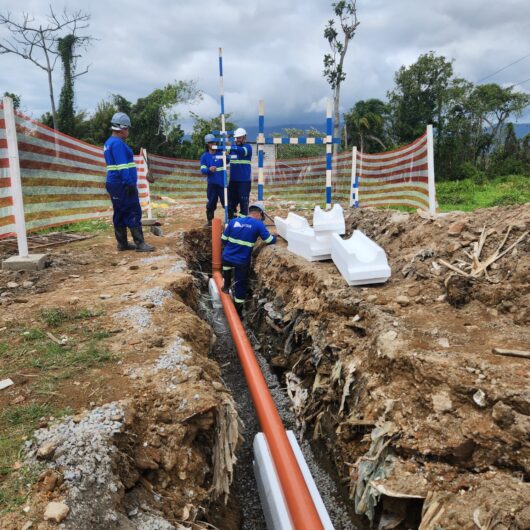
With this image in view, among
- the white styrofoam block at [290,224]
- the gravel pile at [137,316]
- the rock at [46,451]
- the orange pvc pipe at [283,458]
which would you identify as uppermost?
the white styrofoam block at [290,224]

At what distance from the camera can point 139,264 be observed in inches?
216

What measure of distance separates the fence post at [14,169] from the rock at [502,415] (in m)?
4.97

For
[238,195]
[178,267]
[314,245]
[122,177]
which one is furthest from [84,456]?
[238,195]

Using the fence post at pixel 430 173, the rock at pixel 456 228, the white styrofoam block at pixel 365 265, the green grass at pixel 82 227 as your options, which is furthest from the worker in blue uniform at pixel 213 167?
the rock at pixel 456 228

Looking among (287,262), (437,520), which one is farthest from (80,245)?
(437,520)

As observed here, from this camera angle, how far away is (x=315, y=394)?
3609 millimetres

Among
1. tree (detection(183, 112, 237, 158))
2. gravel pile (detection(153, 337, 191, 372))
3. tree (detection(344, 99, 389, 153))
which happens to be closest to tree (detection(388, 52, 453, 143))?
tree (detection(344, 99, 389, 153))

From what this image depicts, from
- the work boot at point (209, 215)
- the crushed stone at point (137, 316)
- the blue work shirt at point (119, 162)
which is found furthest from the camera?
the work boot at point (209, 215)

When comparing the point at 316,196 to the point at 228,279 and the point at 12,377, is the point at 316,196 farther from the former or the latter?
the point at 12,377

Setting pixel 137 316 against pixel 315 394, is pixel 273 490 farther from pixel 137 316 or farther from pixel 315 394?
pixel 137 316

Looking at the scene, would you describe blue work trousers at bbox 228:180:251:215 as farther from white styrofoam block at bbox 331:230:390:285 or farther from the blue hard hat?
white styrofoam block at bbox 331:230:390:285

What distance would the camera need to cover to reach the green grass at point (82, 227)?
7.49m

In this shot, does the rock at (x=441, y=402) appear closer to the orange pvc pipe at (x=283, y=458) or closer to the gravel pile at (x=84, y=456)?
the orange pvc pipe at (x=283, y=458)

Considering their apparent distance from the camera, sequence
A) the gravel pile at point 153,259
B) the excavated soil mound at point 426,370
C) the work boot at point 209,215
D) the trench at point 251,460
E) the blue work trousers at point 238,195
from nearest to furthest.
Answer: the excavated soil mound at point 426,370
the trench at point 251,460
the gravel pile at point 153,259
the blue work trousers at point 238,195
the work boot at point 209,215
